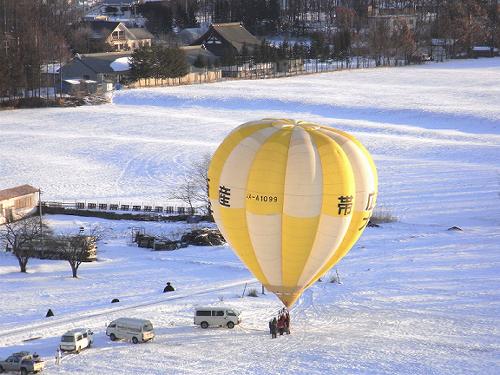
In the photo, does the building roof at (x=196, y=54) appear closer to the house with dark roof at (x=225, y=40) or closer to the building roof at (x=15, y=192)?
the house with dark roof at (x=225, y=40)

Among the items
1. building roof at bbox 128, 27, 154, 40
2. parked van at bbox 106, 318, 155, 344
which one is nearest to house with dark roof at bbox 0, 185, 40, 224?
parked van at bbox 106, 318, 155, 344

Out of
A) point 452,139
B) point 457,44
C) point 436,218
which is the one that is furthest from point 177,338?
point 457,44

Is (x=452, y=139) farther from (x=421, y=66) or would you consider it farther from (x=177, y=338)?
(x=421, y=66)

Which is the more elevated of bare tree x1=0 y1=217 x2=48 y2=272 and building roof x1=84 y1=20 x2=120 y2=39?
building roof x1=84 y1=20 x2=120 y2=39

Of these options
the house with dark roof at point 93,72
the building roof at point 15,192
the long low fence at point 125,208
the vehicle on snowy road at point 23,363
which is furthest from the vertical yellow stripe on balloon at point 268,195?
the house with dark roof at point 93,72

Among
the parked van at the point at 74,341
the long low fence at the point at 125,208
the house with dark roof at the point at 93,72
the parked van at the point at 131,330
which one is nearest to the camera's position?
the parked van at the point at 74,341

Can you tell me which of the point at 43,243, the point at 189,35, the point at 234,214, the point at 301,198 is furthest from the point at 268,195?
the point at 189,35

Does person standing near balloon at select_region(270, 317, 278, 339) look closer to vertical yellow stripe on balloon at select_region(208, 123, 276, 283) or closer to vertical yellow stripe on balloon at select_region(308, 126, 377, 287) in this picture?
vertical yellow stripe on balloon at select_region(208, 123, 276, 283)
